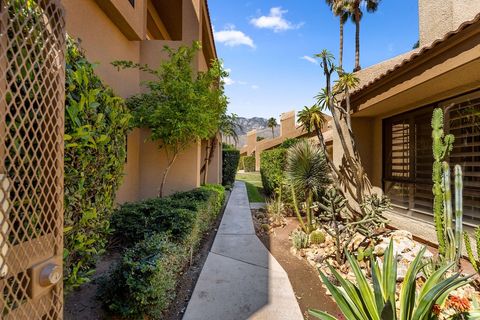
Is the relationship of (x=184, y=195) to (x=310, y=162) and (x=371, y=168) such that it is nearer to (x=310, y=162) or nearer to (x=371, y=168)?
(x=310, y=162)

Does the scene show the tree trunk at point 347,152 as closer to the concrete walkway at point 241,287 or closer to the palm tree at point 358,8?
the concrete walkway at point 241,287

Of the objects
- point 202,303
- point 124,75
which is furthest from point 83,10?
point 202,303

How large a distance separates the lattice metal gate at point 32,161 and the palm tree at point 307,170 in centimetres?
706

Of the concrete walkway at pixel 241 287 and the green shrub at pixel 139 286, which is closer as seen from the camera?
the green shrub at pixel 139 286

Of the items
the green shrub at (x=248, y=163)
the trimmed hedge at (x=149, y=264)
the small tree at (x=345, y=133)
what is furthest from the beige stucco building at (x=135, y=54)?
the green shrub at (x=248, y=163)

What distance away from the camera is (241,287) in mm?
4578

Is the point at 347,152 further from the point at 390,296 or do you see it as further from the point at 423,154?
the point at 390,296

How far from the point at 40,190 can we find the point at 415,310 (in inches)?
138

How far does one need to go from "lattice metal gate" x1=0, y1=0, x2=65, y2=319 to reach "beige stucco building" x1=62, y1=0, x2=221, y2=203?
4.89 meters

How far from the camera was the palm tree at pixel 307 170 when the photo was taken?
27.0 ft

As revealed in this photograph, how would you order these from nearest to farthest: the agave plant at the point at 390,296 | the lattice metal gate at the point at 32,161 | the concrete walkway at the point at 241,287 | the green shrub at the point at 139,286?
1. the lattice metal gate at the point at 32,161
2. the agave plant at the point at 390,296
3. the green shrub at the point at 139,286
4. the concrete walkway at the point at 241,287

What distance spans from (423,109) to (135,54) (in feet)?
28.6

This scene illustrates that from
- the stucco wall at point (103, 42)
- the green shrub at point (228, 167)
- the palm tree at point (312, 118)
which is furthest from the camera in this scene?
the green shrub at point (228, 167)

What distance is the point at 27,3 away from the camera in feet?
5.78
